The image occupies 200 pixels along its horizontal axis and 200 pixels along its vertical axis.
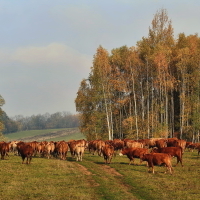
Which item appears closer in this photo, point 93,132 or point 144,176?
point 144,176

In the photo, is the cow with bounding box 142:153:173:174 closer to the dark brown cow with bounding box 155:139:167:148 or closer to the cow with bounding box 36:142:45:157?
the cow with bounding box 36:142:45:157

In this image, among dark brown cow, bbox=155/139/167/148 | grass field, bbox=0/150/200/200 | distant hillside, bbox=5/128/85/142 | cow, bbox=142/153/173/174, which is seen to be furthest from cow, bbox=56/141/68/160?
distant hillside, bbox=5/128/85/142

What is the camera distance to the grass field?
12.4 metres

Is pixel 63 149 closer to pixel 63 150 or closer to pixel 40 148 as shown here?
pixel 63 150

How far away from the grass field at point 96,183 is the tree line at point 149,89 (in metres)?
26.6

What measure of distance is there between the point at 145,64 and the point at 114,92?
8.40 meters

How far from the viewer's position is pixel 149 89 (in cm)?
5050

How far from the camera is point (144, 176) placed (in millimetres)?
16922

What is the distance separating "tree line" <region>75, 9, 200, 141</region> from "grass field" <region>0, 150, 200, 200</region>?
87.2 feet

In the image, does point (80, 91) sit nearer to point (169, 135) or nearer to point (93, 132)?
point (93, 132)

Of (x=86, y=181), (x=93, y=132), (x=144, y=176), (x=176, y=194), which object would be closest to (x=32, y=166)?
(x=86, y=181)

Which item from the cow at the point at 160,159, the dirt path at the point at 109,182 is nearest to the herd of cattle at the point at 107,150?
the cow at the point at 160,159

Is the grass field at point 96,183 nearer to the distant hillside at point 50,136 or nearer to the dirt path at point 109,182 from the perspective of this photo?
the dirt path at point 109,182

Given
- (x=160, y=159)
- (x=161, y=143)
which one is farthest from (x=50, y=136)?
(x=160, y=159)
